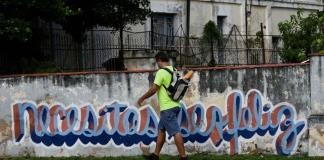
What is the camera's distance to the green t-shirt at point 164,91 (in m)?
10.8

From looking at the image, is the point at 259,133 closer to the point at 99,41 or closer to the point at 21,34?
the point at 21,34

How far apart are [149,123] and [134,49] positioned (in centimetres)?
923

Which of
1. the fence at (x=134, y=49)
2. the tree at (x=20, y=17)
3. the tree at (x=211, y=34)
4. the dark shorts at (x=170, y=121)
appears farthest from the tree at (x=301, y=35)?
the dark shorts at (x=170, y=121)

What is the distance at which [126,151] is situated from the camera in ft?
40.4

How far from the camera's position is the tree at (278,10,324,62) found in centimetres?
1844

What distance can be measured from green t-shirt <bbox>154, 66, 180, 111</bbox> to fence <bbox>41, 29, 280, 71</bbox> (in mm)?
8830

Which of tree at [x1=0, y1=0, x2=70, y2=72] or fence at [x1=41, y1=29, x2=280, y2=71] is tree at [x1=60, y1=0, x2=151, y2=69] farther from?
tree at [x1=0, y1=0, x2=70, y2=72]

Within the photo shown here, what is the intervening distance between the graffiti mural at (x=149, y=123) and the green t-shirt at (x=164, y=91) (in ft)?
4.18

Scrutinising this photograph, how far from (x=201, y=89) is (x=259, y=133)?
52.2 inches

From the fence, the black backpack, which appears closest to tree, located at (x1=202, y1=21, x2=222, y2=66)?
the fence

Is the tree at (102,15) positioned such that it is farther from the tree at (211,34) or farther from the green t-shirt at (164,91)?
the green t-shirt at (164,91)

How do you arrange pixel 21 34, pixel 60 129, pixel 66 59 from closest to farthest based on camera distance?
1. pixel 60 129
2. pixel 21 34
3. pixel 66 59

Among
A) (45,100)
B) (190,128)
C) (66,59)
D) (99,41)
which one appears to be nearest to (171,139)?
(190,128)

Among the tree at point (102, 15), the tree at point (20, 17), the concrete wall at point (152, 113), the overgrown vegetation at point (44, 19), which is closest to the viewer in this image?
the concrete wall at point (152, 113)
